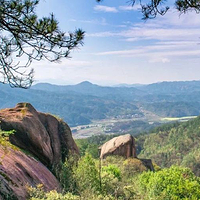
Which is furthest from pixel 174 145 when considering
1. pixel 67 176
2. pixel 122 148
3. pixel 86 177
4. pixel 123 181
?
pixel 67 176

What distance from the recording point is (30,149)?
16422 mm

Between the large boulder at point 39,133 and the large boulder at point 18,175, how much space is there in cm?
226

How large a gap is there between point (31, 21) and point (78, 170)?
36.4 feet

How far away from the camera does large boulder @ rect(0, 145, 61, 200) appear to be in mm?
9445

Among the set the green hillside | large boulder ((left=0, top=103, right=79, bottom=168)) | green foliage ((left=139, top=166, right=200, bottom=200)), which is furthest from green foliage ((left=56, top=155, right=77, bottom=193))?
the green hillside

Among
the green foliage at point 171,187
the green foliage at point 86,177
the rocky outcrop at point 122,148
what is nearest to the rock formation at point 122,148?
the rocky outcrop at point 122,148

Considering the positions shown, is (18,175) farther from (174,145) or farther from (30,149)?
(174,145)

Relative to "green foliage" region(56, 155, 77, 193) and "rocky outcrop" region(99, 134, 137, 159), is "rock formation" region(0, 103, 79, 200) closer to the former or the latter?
"green foliage" region(56, 155, 77, 193)

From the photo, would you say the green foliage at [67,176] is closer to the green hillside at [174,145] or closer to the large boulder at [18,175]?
the large boulder at [18,175]

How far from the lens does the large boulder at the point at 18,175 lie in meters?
9.45

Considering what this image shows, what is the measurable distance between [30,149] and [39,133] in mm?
1561

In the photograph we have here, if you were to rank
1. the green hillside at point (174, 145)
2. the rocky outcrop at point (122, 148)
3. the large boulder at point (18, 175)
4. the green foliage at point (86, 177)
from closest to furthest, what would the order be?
the large boulder at point (18, 175) → the green foliage at point (86, 177) → the rocky outcrop at point (122, 148) → the green hillside at point (174, 145)

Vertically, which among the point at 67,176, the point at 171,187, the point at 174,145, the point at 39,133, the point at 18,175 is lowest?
the point at 174,145

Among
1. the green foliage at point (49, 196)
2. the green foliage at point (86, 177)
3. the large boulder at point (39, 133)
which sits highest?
the large boulder at point (39, 133)
